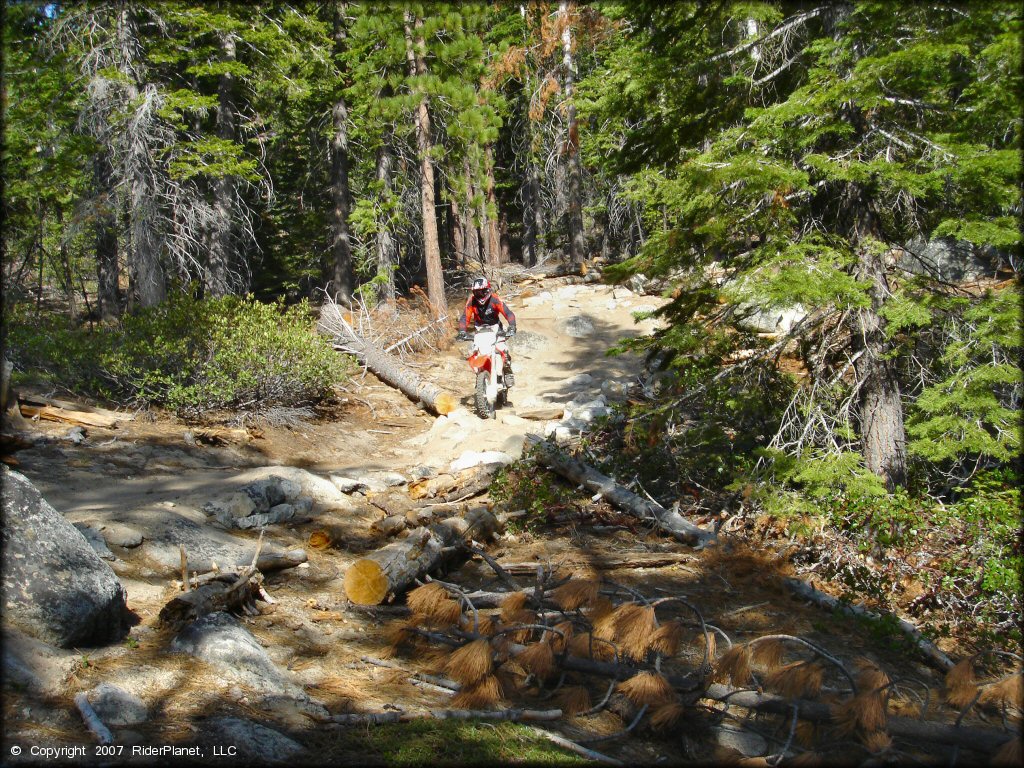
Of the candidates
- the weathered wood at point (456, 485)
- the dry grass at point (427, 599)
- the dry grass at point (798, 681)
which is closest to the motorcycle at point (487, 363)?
the weathered wood at point (456, 485)

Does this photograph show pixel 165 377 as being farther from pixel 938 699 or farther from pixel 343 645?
pixel 938 699

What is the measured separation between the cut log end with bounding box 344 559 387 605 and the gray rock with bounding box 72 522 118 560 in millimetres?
1740

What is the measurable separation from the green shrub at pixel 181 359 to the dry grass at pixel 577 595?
7886 millimetres

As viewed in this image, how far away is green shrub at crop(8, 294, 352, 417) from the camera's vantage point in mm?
10617

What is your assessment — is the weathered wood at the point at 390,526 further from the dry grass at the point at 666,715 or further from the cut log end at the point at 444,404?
the cut log end at the point at 444,404

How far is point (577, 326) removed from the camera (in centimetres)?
1920

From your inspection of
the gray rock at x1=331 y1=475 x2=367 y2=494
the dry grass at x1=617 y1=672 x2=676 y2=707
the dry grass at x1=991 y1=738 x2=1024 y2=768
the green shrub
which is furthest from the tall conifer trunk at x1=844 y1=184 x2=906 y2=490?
the green shrub

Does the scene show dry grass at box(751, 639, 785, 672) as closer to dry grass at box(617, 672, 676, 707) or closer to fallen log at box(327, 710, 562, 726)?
dry grass at box(617, 672, 676, 707)

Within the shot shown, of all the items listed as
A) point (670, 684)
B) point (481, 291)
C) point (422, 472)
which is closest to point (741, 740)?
point (670, 684)

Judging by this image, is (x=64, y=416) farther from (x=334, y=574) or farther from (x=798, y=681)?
(x=798, y=681)

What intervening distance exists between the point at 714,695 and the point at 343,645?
2431 mm

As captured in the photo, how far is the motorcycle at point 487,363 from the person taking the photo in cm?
1185

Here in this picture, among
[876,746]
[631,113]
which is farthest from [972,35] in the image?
[876,746]

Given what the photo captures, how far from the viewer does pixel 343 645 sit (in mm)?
4863
